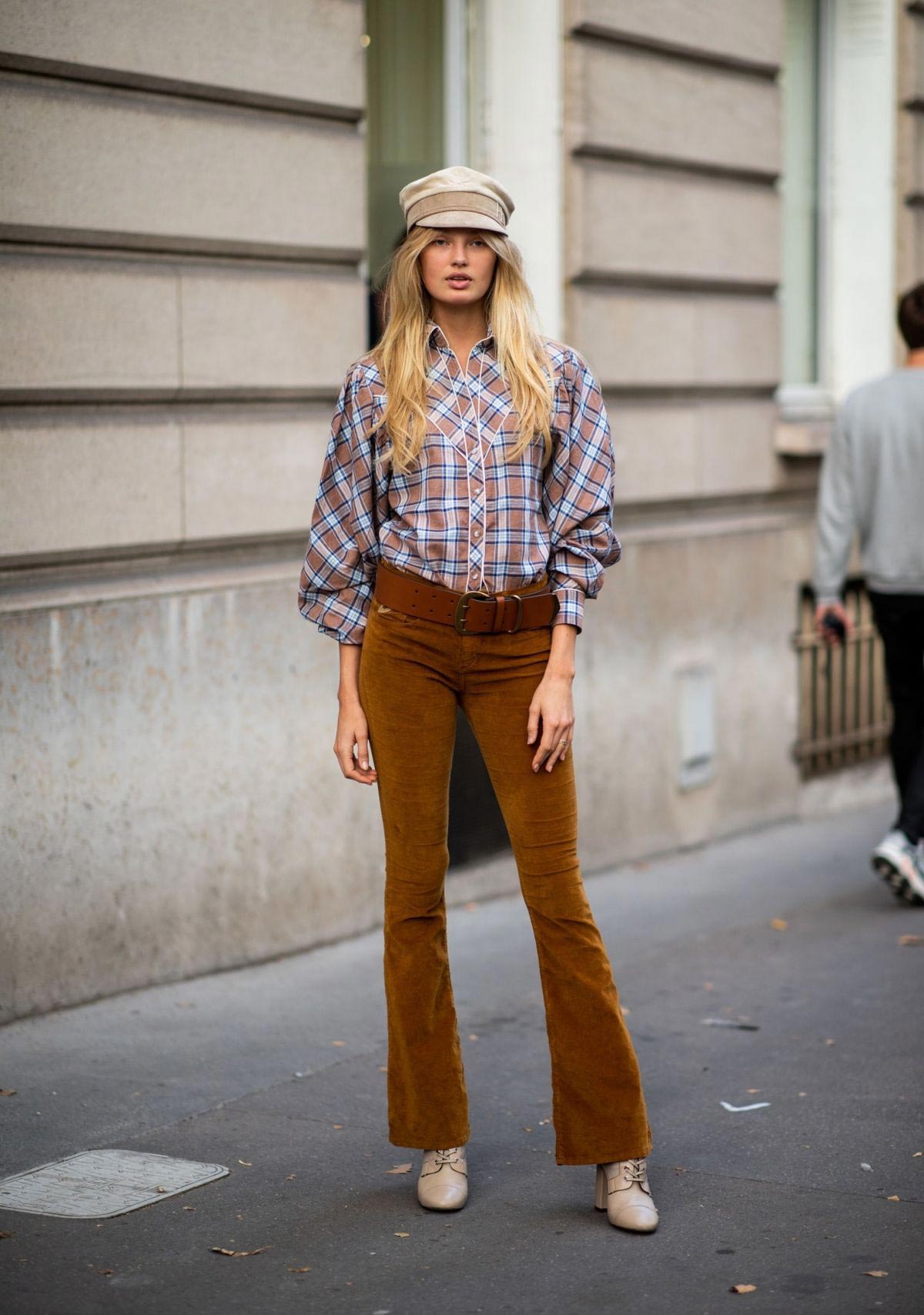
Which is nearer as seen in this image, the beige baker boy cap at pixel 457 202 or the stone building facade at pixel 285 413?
the beige baker boy cap at pixel 457 202

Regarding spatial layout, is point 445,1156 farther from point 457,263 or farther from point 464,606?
point 457,263

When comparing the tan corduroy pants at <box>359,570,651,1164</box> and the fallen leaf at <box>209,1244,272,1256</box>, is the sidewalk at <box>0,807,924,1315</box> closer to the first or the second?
the fallen leaf at <box>209,1244,272,1256</box>

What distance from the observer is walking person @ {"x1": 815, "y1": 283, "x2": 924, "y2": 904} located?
22.5 ft

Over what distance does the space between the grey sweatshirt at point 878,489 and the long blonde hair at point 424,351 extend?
3.26m

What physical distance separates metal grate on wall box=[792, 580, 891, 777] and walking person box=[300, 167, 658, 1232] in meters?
5.11

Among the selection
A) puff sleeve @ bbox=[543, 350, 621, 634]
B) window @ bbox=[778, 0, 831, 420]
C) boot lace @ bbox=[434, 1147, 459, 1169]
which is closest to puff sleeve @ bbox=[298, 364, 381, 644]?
puff sleeve @ bbox=[543, 350, 621, 634]

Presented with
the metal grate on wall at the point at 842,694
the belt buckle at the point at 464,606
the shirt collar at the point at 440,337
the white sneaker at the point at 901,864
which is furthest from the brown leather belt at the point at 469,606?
the metal grate on wall at the point at 842,694

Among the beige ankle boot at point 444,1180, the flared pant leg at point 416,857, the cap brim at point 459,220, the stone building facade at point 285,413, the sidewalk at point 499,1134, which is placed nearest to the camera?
the sidewalk at point 499,1134

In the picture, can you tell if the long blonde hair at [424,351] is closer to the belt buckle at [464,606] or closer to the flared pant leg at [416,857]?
the belt buckle at [464,606]

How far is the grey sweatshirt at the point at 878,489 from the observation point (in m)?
6.86

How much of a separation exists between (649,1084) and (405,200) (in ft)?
7.69

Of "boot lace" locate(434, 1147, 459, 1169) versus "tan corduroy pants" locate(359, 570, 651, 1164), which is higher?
"tan corduroy pants" locate(359, 570, 651, 1164)

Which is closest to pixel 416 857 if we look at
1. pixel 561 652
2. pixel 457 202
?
pixel 561 652

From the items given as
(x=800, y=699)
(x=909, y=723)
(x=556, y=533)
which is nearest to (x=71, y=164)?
(x=556, y=533)
